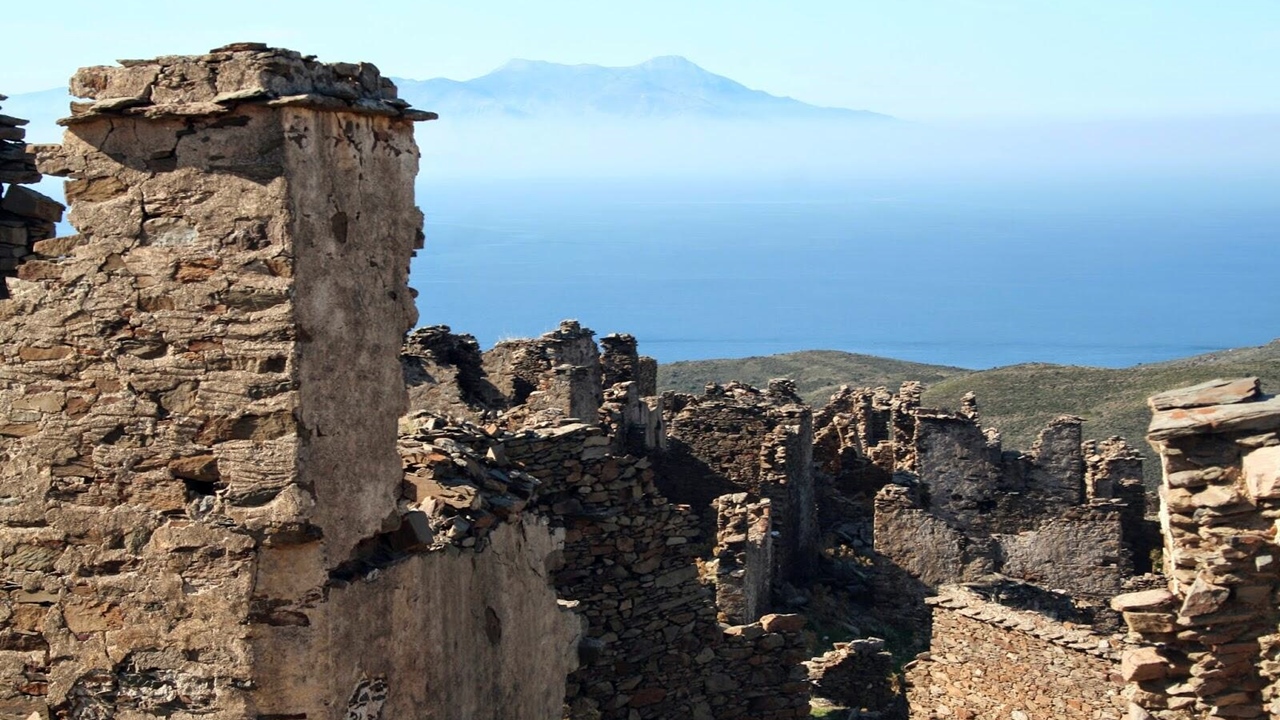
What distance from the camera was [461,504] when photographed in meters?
8.27

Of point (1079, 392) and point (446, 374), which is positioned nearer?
point (446, 374)

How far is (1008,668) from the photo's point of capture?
16.0 meters

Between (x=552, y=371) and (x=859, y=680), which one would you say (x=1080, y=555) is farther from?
(x=552, y=371)

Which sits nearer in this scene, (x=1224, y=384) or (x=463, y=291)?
(x=1224, y=384)

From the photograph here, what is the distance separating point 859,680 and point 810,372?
45496 mm

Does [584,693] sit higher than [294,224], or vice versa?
[294,224]

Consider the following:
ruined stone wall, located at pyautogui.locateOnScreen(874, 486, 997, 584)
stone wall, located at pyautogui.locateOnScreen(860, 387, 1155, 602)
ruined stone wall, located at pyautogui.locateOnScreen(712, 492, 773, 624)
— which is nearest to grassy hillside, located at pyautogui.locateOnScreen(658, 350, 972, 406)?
stone wall, located at pyautogui.locateOnScreen(860, 387, 1155, 602)

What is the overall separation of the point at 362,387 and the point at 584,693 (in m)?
5.36

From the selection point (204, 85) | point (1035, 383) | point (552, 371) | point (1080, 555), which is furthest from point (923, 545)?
point (1035, 383)

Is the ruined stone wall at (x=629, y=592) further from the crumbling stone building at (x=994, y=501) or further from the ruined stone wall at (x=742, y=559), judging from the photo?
the crumbling stone building at (x=994, y=501)

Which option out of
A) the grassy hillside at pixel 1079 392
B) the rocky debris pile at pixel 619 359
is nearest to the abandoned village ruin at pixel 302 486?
the rocky debris pile at pixel 619 359

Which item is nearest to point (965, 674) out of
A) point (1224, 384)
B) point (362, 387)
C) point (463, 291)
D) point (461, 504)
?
point (1224, 384)

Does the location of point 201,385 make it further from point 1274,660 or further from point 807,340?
point 807,340

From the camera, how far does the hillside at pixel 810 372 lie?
58.0 m
